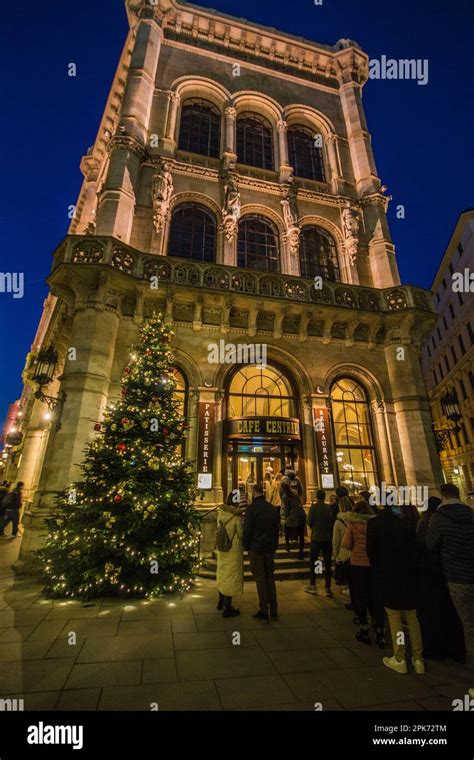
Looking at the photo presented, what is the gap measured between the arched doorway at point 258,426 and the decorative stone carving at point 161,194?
681 centimetres

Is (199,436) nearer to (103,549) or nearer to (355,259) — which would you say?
(103,549)

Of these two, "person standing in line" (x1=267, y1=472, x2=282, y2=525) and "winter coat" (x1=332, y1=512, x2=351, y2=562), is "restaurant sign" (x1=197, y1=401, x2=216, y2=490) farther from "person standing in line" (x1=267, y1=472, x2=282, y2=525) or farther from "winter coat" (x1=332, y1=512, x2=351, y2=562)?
"winter coat" (x1=332, y1=512, x2=351, y2=562)

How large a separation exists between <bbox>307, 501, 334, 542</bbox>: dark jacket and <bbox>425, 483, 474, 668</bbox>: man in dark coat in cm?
275

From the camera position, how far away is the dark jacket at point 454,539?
3.82 m

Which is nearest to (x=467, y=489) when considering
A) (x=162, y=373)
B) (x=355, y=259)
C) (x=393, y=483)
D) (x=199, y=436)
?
(x=393, y=483)

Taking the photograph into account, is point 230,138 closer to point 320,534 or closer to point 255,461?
point 255,461

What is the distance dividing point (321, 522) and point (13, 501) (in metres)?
11.8

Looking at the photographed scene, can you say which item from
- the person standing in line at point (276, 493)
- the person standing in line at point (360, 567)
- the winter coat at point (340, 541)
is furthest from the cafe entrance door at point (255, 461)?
the person standing in line at point (360, 567)

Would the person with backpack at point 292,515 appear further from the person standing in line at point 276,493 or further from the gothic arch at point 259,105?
the gothic arch at point 259,105

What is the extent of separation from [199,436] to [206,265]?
19.5ft

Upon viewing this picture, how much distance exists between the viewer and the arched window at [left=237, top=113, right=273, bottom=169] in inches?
647

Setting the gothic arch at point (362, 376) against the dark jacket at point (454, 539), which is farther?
the gothic arch at point (362, 376)

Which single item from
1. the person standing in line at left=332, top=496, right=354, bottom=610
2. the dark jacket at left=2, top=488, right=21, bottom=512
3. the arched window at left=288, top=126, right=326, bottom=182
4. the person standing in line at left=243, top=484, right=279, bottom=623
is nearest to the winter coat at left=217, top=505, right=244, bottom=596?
the person standing in line at left=243, top=484, right=279, bottom=623

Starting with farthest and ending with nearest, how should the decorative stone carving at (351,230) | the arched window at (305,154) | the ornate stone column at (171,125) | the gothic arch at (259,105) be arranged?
the gothic arch at (259,105) < the arched window at (305,154) < the decorative stone carving at (351,230) < the ornate stone column at (171,125)
